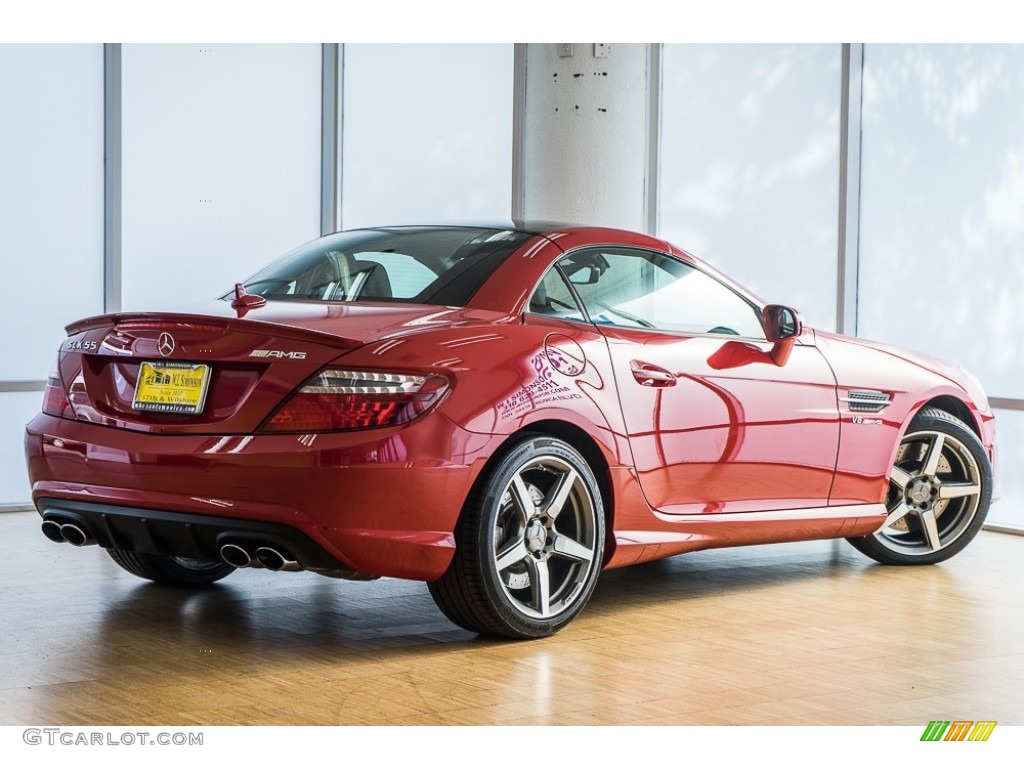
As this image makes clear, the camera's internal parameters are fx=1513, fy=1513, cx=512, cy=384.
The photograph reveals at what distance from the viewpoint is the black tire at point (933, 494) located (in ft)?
22.8

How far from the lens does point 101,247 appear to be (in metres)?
9.36

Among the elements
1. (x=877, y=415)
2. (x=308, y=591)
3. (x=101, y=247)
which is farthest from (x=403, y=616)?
(x=101, y=247)

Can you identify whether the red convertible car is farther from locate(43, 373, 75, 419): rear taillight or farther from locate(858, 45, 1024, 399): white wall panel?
locate(858, 45, 1024, 399): white wall panel

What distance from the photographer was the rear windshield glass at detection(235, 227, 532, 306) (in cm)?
530

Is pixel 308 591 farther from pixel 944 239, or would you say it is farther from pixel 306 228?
pixel 944 239

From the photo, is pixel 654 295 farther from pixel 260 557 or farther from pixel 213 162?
pixel 213 162

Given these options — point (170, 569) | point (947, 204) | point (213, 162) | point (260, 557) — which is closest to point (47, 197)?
point (213, 162)

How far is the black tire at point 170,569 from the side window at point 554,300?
176cm

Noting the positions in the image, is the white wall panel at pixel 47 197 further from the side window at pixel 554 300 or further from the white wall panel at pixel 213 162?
the side window at pixel 554 300

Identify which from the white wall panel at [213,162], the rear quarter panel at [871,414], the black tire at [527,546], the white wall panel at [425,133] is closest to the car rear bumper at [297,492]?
the black tire at [527,546]

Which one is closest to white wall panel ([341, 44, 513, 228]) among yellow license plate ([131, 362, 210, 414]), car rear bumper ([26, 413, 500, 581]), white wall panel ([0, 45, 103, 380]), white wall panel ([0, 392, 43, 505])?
white wall panel ([0, 45, 103, 380])

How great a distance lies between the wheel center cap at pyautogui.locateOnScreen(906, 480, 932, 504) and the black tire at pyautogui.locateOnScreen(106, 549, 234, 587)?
312cm
